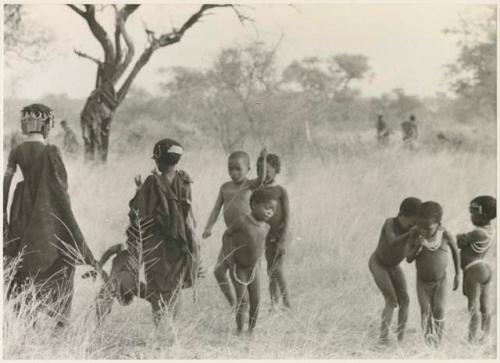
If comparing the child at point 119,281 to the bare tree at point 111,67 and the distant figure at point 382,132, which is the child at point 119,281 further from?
the distant figure at point 382,132

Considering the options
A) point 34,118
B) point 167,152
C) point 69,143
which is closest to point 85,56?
point 69,143

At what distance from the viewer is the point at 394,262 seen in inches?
190

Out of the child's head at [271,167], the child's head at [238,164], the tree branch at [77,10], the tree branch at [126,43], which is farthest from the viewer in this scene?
the tree branch at [126,43]

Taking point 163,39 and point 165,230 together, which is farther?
point 163,39

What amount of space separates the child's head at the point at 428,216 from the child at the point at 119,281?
1860 millimetres

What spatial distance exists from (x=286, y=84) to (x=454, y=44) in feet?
10.2

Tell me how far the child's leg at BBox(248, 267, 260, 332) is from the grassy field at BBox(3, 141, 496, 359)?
0.43 ft

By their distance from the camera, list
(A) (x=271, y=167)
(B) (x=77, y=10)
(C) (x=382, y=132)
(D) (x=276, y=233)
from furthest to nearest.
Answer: (C) (x=382, y=132), (B) (x=77, y=10), (D) (x=276, y=233), (A) (x=271, y=167)

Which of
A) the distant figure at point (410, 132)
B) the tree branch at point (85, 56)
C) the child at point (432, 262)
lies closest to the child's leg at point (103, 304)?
the child at point (432, 262)

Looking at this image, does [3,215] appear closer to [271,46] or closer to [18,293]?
[18,293]

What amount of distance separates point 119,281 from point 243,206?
1.07 meters

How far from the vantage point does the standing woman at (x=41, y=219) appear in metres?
4.89

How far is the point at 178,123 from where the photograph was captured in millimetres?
12820

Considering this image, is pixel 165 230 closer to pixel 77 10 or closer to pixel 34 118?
pixel 34 118
